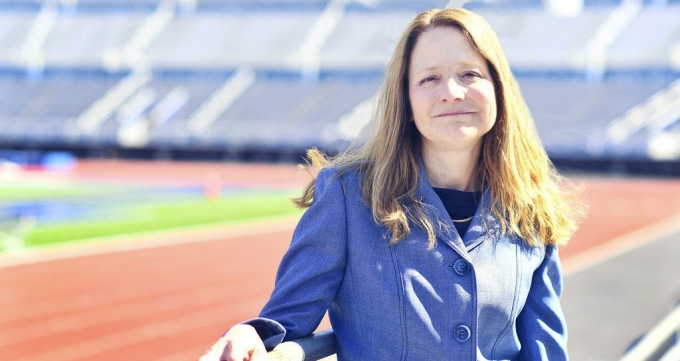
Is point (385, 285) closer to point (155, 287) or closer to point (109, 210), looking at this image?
point (155, 287)

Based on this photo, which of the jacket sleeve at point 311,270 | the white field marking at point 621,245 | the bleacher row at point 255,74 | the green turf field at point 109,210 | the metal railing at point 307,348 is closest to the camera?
the metal railing at point 307,348

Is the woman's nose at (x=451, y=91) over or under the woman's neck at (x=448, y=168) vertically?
over

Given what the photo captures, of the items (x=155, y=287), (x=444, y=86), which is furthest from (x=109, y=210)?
(x=444, y=86)

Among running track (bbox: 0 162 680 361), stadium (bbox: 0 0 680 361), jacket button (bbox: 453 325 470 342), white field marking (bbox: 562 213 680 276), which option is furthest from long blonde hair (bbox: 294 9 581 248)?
white field marking (bbox: 562 213 680 276)

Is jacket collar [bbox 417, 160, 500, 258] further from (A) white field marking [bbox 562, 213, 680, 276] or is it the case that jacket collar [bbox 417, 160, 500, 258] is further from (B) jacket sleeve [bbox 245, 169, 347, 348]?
(A) white field marking [bbox 562, 213, 680, 276]

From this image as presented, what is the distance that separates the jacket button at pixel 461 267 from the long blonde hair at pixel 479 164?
7 cm

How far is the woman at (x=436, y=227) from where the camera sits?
1.63 meters

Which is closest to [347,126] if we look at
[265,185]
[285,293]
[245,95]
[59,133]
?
[245,95]

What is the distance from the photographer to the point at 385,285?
5.34 ft

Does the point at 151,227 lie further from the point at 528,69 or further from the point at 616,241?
the point at 528,69

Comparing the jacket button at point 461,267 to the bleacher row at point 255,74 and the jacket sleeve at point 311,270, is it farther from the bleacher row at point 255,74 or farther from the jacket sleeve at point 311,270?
the bleacher row at point 255,74

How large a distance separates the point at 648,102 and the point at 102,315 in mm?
29599

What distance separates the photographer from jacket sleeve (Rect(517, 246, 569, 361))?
183 cm

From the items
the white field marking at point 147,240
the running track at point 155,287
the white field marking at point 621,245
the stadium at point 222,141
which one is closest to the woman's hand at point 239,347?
the stadium at point 222,141
